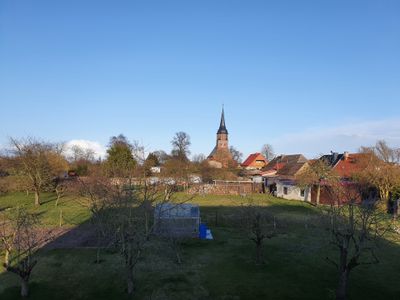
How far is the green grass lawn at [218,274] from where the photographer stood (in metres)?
12.1

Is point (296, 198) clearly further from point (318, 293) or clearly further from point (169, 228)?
point (318, 293)

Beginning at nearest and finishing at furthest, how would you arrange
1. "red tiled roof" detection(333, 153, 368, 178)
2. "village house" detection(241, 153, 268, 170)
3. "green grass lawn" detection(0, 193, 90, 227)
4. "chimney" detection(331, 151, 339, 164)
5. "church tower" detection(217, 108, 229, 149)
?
"green grass lawn" detection(0, 193, 90, 227) < "red tiled roof" detection(333, 153, 368, 178) < "chimney" detection(331, 151, 339, 164) < "village house" detection(241, 153, 268, 170) < "church tower" detection(217, 108, 229, 149)

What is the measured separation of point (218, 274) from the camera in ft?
45.3

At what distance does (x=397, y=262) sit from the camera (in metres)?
15.7

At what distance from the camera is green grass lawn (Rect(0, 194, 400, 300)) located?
12.1 meters

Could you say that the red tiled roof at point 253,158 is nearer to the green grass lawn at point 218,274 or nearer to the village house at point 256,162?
the village house at point 256,162

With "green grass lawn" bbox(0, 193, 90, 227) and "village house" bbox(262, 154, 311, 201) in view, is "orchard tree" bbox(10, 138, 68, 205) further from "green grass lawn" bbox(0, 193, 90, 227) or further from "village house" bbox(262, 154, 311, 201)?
"village house" bbox(262, 154, 311, 201)

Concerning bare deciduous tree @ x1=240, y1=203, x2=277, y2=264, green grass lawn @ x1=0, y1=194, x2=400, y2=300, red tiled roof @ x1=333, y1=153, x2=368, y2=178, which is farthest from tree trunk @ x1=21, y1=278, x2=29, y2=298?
red tiled roof @ x1=333, y1=153, x2=368, y2=178

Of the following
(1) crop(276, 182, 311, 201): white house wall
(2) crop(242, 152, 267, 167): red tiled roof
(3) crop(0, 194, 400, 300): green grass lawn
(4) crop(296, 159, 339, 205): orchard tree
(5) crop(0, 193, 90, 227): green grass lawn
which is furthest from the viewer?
(2) crop(242, 152, 267, 167): red tiled roof

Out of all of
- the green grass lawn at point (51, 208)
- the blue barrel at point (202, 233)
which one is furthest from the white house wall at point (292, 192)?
the green grass lawn at point (51, 208)

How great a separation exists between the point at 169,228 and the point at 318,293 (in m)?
8.87

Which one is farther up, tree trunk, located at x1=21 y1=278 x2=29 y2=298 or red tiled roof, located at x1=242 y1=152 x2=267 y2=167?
red tiled roof, located at x1=242 y1=152 x2=267 y2=167

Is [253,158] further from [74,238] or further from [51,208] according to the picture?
[74,238]

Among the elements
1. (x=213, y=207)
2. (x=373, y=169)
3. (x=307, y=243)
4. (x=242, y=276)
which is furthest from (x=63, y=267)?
(x=373, y=169)
